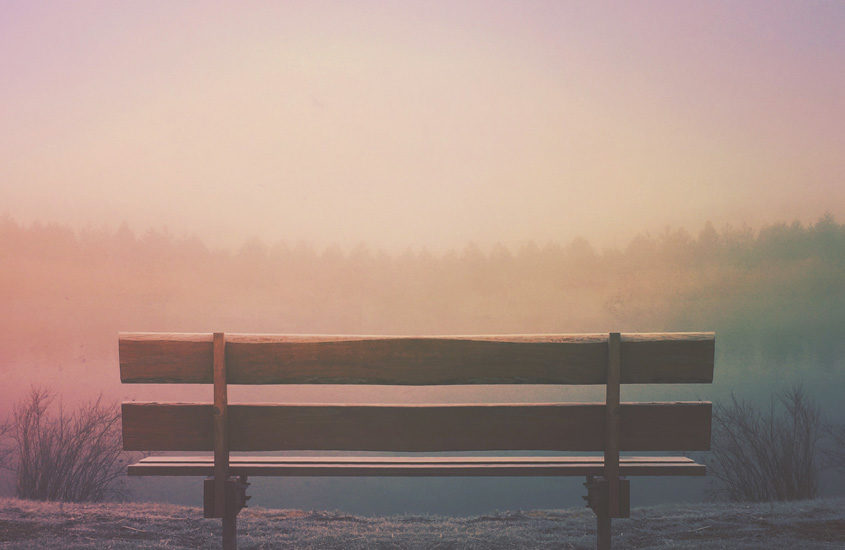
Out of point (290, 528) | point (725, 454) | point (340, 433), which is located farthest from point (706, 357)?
point (725, 454)

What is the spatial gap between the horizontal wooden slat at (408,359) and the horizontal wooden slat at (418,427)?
5.5 inches

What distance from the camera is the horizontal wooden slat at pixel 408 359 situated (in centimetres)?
254

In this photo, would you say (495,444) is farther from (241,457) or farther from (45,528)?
(45,528)

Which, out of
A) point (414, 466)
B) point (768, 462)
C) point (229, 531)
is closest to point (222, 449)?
point (229, 531)

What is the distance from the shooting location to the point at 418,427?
2.60 metres

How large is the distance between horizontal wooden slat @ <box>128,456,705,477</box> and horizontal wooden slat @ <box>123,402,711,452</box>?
13cm

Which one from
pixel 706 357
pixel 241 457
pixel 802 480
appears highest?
pixel 706 357

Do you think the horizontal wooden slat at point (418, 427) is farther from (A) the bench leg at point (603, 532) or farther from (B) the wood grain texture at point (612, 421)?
(A) the bench leg at point (603, 532)

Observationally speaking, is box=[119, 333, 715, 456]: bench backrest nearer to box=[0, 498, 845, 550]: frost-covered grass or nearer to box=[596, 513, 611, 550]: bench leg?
box=[596, 513, 611, 550]: bench leg

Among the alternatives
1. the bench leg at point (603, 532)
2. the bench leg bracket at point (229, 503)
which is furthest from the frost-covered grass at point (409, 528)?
the bench leg bracket at point (229, 503)

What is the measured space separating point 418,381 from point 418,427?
21cm

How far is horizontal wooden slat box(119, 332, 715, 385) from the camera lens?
2.54m

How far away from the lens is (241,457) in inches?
112

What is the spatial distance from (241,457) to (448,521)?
1.70 meters
